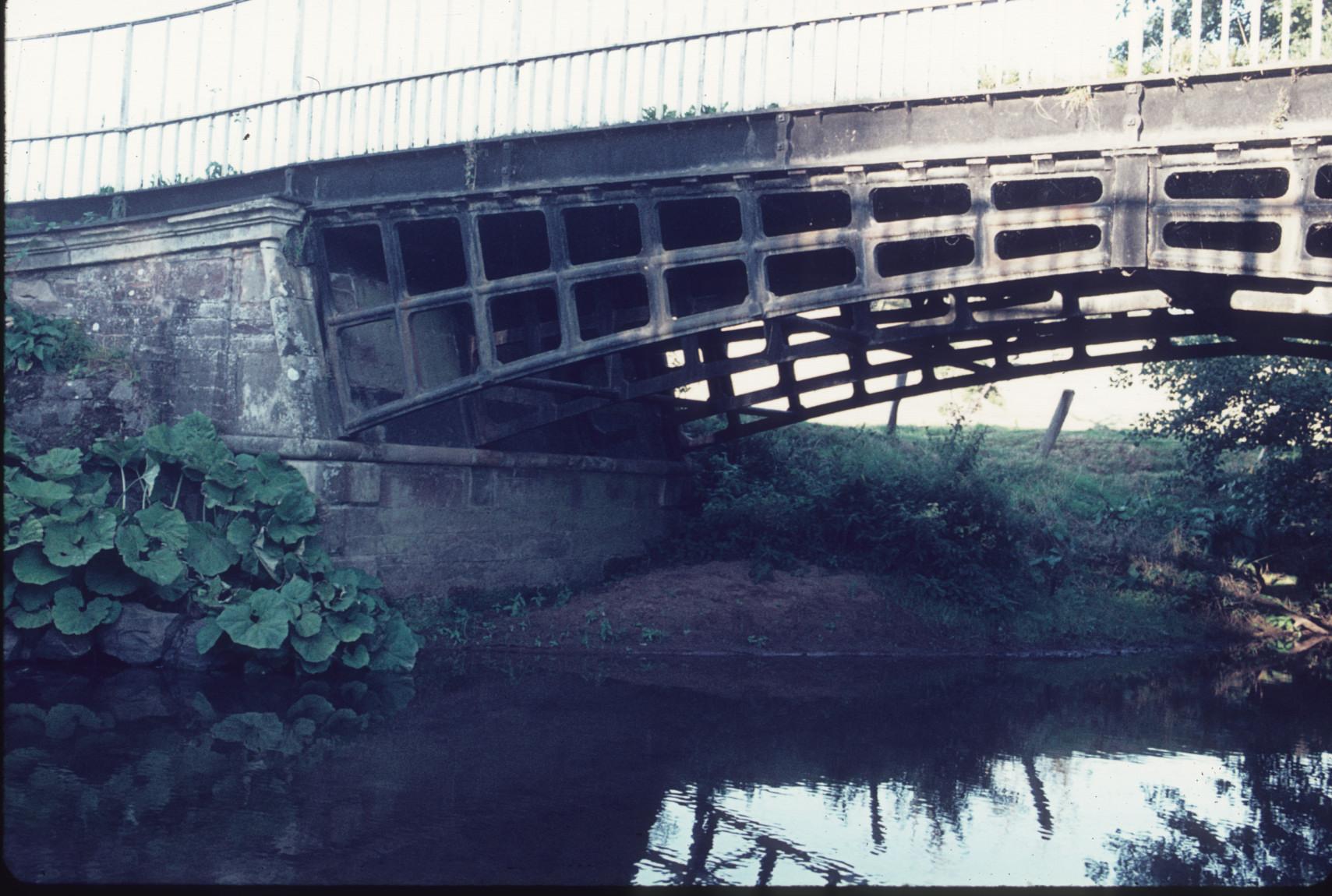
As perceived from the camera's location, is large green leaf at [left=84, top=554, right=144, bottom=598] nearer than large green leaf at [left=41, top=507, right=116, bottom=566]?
No


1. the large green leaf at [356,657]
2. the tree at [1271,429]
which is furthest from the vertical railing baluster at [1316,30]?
the large green leaf at [356,657]

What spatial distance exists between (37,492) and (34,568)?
0.74m

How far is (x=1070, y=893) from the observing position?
5137 mm

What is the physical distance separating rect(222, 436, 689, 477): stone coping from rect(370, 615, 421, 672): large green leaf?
6.70ft

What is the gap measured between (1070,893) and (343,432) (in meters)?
9.49

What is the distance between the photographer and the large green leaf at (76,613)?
9.97 metres

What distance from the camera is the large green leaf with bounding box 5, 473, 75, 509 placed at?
1024 centimetres

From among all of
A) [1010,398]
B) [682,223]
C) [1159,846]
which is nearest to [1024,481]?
[1010,398]

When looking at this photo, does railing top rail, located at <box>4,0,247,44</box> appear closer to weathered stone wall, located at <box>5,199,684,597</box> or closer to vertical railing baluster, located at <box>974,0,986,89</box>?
weathered stone wall, located at <box>5,199,684,597</box>

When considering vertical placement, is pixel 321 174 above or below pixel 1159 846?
above

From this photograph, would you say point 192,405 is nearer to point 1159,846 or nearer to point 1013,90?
point 1013,90

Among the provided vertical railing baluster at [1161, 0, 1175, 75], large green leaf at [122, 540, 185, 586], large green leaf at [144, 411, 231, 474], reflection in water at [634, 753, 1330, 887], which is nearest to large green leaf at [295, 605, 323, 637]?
large green leaf at [122, 540, 185, 586]

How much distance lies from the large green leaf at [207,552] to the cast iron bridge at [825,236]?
215 centimetres

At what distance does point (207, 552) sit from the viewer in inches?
430
